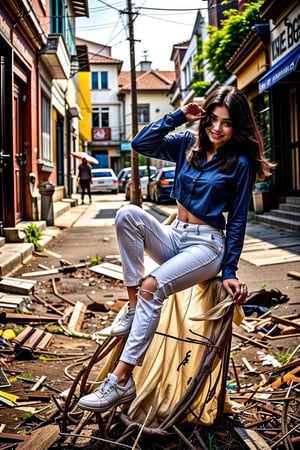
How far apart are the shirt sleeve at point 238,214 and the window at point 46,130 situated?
13024 millimetres

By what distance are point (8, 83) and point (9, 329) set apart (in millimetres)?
5827

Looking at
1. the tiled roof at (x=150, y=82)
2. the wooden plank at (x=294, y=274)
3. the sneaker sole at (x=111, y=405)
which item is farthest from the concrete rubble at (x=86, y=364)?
the tiled roof at (x=150, y=82)

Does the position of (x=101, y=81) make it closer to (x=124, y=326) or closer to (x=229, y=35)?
(x=229, y=35)

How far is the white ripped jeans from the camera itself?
3113 millimetres

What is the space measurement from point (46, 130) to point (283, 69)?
7.60 metres

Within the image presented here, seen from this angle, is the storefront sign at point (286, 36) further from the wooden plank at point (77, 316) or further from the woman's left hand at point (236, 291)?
the woman's left hand at point (236, 291)

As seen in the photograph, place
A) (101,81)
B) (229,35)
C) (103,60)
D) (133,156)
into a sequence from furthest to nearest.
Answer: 1. (101,81)
2. (103,60)
3. (133,156)
4. (229,35)

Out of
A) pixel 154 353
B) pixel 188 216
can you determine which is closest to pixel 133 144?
pixel 188 216

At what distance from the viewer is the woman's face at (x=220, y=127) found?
3422 mm

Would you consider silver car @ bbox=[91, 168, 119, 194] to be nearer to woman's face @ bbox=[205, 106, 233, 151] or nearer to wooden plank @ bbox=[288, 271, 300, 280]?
wooden plank @ bbox=[288, 271, 300, 280]

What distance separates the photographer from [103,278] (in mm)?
8977

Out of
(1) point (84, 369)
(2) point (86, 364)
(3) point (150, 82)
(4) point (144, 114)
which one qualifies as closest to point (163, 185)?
(2) point (86, 364)

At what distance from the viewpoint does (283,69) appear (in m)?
12.1

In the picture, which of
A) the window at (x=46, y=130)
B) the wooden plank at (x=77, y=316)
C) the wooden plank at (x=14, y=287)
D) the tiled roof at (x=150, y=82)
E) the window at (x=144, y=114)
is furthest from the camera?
the window at (x=144, y=114)
